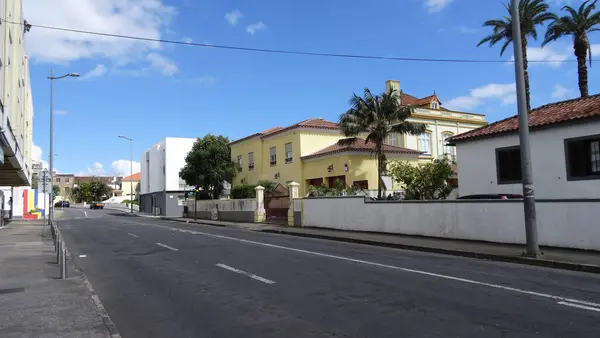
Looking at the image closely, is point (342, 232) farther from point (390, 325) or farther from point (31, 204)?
point (31, 204)

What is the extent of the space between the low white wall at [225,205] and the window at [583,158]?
798 inches

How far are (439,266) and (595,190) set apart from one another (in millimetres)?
9546

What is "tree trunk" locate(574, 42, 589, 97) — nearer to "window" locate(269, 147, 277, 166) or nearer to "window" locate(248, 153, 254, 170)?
"window" locate(269, 147, 277, 166)

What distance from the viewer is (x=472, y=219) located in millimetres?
16328

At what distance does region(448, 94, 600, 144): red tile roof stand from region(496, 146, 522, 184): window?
0.89 m

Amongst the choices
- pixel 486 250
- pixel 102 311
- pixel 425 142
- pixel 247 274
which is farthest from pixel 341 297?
Answer: pixel 425 142

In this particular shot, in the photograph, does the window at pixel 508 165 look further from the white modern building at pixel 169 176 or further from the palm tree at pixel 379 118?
the white modern building at pixel 169 176

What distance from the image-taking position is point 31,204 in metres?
61.0

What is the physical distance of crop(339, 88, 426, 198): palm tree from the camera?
27.9 meters

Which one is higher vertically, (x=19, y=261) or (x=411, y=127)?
(x=411, y=127)

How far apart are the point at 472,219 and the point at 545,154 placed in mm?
5376

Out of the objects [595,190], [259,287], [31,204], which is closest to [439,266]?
[259,287]

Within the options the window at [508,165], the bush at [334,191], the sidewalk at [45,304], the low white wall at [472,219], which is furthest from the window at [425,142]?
the sidewalk at [45,304]

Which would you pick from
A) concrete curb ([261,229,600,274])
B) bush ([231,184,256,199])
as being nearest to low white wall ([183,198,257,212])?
bush ([231,184,256,199])
